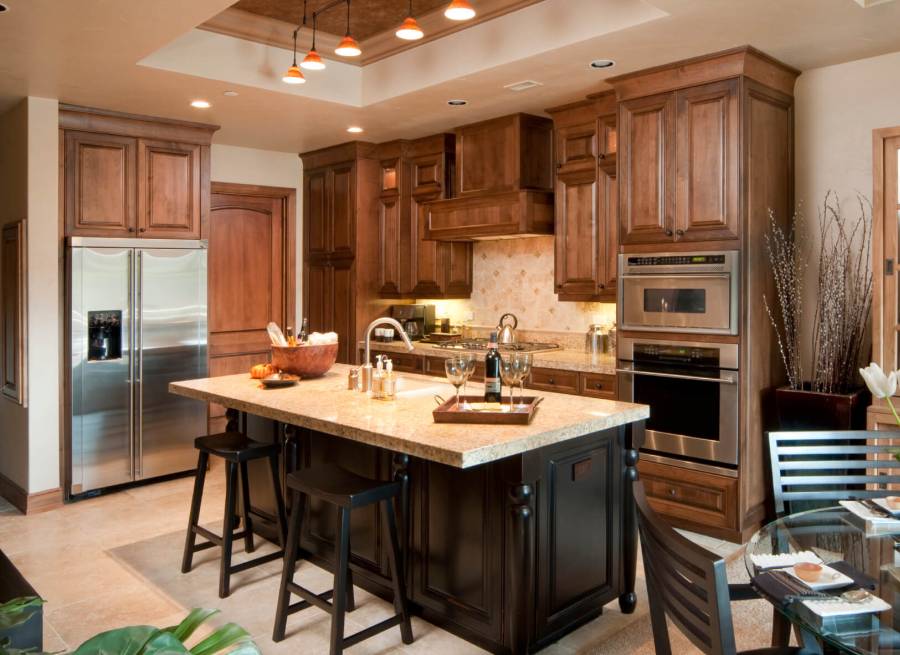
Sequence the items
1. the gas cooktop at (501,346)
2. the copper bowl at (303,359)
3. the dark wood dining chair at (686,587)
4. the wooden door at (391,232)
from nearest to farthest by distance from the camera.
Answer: the dark wood dining chair at (686,587) < the copper bowl at (303,359) < the gas cooktop at (501,346) < the wooden door at (391,232)

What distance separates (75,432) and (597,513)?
355 centimetres

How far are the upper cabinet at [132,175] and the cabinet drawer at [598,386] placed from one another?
118 inches

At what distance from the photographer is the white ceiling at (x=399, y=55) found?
10.7ft

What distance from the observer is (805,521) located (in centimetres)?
214

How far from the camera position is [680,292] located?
4.02 metres

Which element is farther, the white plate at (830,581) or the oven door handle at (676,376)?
the oven door handle at (676,376)

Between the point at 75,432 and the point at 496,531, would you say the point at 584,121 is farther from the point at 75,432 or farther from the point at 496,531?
the point at 75,432

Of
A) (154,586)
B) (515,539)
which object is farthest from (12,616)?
(154,586)

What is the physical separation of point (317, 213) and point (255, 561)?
3707 millimetres

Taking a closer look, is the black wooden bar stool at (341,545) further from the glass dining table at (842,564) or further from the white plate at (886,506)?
the white plate at (886,506)

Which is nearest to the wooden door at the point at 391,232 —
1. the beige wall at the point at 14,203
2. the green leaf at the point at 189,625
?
the beige wall at the point at 14,203

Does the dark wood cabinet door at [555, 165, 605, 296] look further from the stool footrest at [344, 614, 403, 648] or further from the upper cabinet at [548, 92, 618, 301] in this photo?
the stool footrest at [344, 614, 403, 648]

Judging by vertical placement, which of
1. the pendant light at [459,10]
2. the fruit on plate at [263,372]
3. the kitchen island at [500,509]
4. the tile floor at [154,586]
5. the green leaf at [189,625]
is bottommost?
the tile floor at [154,586]

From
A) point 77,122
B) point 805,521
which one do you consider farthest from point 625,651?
point 77,122
